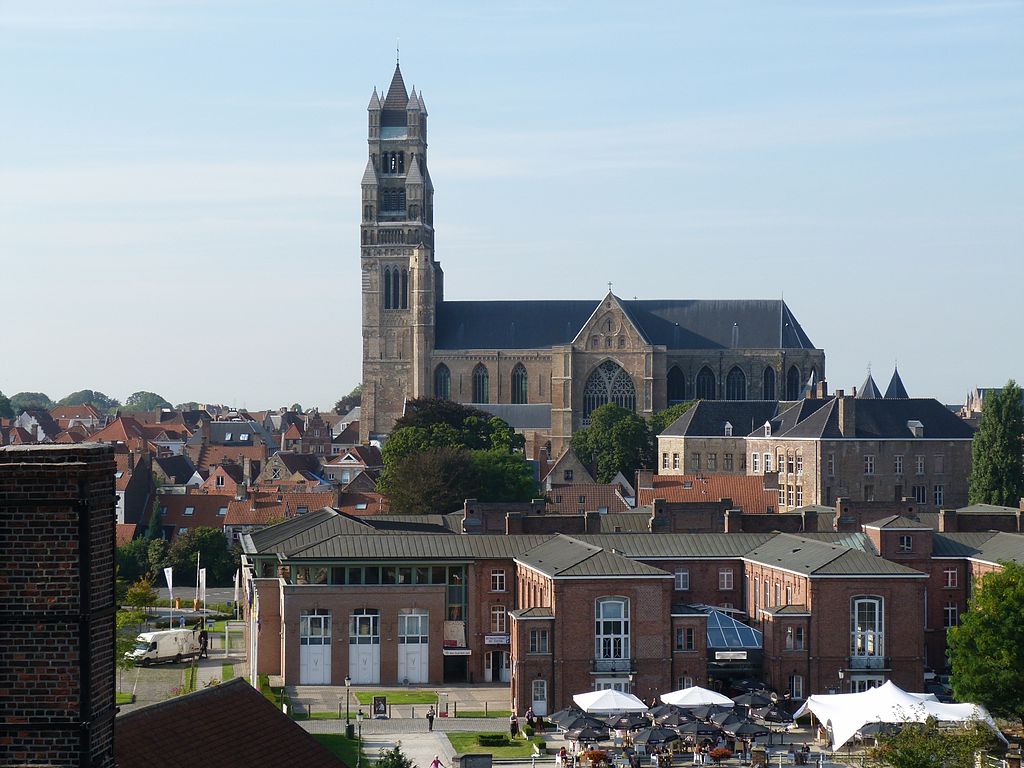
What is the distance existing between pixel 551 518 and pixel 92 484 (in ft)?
186

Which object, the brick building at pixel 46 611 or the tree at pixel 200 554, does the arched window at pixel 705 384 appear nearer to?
the tree at pixel 200 554

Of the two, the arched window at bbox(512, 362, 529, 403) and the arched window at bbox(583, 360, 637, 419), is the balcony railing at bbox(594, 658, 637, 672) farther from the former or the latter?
the arched window at bbox(512, 362, 529, 403)

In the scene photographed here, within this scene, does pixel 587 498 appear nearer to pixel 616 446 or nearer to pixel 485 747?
pixel 616 446

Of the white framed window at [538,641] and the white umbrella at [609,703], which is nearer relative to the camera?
the white umbrella at [609,703]

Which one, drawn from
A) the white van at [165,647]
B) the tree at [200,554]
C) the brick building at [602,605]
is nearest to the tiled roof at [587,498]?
the tree at [200,554]

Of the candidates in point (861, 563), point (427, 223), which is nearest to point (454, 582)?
point (861, 563)

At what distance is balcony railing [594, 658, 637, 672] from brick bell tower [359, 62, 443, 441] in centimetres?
9744

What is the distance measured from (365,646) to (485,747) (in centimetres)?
1244

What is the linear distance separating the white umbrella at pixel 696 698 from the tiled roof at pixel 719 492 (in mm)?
45977

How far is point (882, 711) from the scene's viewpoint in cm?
4688

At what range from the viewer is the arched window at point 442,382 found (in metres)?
153

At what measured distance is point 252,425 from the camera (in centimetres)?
19250

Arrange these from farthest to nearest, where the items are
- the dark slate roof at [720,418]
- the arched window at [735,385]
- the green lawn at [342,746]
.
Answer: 1. the arched window at [735,385]
2. the dark slate roof at [720,418]
3. the green lawn at [342,746]

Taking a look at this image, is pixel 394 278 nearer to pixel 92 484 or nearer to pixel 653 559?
pixel 653 559
